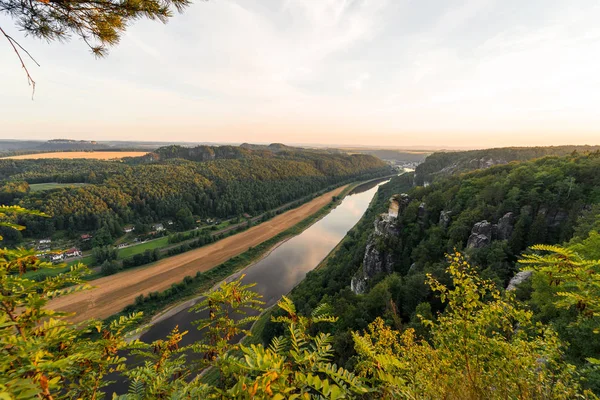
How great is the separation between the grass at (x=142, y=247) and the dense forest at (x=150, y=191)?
8088 millimetres

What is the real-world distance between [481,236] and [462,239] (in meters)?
2.15

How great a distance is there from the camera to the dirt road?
112ft

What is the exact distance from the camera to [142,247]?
5138 centimetres

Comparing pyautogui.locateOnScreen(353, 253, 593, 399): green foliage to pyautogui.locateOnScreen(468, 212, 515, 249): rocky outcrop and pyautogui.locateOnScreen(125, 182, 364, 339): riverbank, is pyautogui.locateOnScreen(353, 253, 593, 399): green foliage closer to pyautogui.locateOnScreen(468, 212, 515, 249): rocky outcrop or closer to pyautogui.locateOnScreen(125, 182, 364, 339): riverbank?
pyautogui.locateOnScreen(125, 182, 364, 339): riverbank

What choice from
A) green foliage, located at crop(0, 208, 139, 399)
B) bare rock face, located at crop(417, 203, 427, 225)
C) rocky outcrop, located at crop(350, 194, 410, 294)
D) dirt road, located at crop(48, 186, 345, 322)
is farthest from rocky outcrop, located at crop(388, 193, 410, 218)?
green foliage, located at crop(0, 208, 139, 399)

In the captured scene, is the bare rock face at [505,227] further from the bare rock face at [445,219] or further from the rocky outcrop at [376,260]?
the rocky outcrop at [376,260]

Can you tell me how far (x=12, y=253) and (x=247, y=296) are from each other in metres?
3.02

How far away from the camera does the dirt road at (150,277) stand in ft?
112

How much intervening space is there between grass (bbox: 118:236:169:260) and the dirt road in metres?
6.33

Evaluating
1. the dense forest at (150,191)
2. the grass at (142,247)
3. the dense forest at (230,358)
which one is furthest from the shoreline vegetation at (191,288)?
the dense forest at (230,358)

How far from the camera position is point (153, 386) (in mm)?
3104

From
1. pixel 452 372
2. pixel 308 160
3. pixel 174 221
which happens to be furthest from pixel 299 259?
pixel 308 160

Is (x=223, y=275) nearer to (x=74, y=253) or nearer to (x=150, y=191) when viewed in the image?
(x=74, y=253)

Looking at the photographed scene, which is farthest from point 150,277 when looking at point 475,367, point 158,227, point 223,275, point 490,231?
point 490,231
